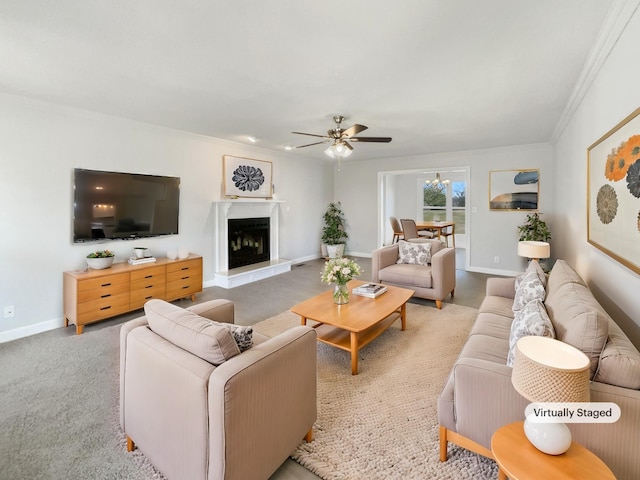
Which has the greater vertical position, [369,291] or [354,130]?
[354,130]

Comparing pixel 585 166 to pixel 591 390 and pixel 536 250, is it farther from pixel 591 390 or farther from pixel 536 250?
pixel 591 390

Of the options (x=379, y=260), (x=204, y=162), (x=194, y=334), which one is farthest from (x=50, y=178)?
(x=379, y=260)

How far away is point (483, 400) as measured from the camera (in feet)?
4.92

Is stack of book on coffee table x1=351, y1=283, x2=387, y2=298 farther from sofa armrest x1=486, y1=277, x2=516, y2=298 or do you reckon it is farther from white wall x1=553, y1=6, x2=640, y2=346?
white wall x1=553, y1=6, x2=640, y2=346

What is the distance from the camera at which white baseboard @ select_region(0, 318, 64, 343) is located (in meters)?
3.18

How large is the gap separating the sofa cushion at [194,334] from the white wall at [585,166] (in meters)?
2.19

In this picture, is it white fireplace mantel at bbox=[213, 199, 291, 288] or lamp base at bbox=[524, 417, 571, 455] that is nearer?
lamp base at bbox=[524, 417, 571, 455]

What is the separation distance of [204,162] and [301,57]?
3.17 meters

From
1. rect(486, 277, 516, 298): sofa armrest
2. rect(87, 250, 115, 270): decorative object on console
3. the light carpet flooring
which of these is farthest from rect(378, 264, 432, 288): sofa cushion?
rect(87, 250, 115, 270): decorative object on console

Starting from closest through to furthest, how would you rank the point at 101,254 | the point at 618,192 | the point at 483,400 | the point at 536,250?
1. the point at 483,400
2. the point at 618,192
3. the point at 536,250
4. the point at 101,254

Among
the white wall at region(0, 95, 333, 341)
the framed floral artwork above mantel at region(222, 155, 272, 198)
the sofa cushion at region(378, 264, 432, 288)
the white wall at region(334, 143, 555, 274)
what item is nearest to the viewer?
the white wall at region(0, 95, 333, 341)

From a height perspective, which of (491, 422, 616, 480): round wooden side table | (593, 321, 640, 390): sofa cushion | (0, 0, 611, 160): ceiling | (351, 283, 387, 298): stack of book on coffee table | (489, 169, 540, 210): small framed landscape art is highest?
(0, 0, 611, 160): ceiling

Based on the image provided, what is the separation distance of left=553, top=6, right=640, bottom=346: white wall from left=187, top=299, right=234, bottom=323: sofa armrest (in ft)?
8.12

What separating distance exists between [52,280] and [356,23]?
13.1ft
